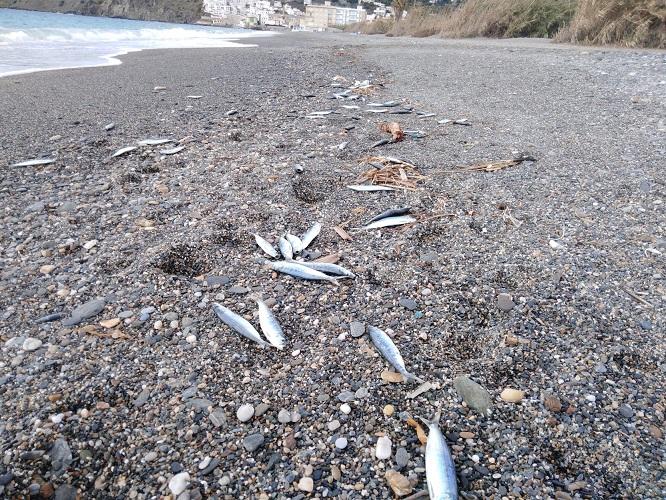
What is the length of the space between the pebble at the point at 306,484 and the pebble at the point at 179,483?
0.41 m

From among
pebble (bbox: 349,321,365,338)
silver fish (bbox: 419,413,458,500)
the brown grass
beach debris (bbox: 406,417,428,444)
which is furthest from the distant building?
silver fish (bbox: 419,413,458,500)

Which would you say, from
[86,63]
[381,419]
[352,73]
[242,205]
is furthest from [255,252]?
[86,63]

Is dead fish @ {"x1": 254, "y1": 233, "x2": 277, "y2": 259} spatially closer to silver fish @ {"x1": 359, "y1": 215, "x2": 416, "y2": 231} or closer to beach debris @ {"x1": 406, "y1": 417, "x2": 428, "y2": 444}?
silver fish @ {"x1": 359, "y1": 215, "x2": 416, "y2": 231}

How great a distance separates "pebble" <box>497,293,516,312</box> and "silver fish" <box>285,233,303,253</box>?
1355 mm

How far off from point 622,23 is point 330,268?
12.7 metres

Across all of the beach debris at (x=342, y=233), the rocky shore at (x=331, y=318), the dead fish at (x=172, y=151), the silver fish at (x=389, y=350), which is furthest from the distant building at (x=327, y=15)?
the silver fish at (x=389, y=350)

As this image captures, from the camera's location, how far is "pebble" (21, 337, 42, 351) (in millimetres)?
1969

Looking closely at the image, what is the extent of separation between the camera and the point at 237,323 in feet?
7.00

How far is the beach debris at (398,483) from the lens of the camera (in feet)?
4.58

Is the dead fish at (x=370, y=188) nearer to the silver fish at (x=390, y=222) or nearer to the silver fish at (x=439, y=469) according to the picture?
the silver fish at (x=390, y=222)

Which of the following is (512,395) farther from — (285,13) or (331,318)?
(285,13)

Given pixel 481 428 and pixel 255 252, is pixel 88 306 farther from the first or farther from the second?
pixel 481 428

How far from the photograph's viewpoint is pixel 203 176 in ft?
12.7

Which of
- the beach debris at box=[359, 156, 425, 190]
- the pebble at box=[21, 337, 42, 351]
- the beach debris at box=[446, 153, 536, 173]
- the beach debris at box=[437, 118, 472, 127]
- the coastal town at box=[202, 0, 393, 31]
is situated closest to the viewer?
the pebble at box=[21, 337, 42, 351]
